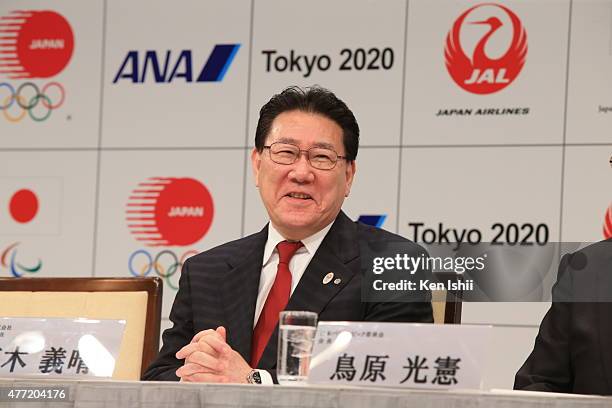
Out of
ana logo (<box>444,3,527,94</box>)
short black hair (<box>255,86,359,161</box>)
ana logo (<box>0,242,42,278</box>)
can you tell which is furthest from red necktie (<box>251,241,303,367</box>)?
ana logo (<box>0,242,42,278</box>)

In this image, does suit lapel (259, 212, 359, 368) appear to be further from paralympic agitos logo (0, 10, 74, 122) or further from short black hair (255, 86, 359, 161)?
paralympic agitos logo (0, 10, 74, 122)

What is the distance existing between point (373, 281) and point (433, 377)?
1103mm

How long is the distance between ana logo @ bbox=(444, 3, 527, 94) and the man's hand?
258cm

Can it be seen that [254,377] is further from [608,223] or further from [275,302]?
[608,223]

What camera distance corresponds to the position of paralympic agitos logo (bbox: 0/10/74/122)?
200 inches

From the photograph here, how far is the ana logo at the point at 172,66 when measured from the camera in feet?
16.0

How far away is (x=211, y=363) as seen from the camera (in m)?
2.20

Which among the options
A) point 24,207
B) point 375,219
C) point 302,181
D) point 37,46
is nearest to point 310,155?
point 302,181

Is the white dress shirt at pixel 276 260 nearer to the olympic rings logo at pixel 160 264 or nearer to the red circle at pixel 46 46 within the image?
the olympic rings logo at pixel 160 264

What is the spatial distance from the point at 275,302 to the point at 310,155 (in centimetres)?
42

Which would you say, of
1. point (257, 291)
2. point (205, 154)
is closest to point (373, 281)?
point (257, 291)

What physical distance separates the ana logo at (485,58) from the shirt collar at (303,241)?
1863 mm

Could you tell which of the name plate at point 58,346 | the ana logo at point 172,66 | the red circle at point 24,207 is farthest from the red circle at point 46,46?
the name plate at point 58,346

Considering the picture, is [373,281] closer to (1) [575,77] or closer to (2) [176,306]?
(2) [176,306]
